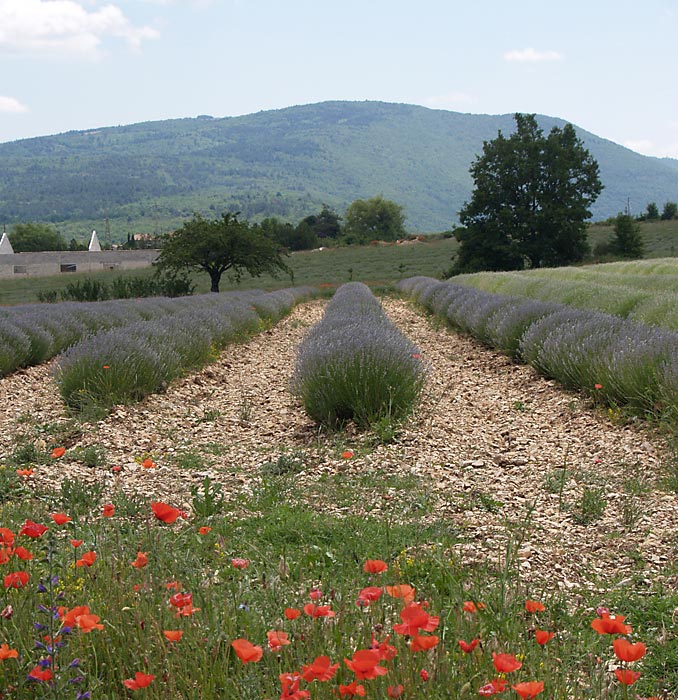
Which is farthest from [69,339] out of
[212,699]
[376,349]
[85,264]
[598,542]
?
[85,264]

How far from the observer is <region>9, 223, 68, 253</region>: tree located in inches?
3935

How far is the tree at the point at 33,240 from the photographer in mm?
99938

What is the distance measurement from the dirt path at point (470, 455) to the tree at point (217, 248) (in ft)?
61.9

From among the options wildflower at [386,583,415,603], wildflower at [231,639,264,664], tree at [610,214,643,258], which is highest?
tree at [610,214,643,258]

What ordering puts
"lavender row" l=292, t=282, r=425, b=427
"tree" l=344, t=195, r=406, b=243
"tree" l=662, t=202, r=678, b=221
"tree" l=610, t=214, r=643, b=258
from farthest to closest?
"tree" l=344, t=195, r=406, b=243 < "tree" l=662, t=202, r=678, b=221 < "tree" l=610, t=214, r=643, b=258 < "lavender row" l=292, t=282, r=425, b=427

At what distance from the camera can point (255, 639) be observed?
192 cm

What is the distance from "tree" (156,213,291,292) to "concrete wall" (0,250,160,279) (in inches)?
1150

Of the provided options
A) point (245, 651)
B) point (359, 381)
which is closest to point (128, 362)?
point (359, 381)

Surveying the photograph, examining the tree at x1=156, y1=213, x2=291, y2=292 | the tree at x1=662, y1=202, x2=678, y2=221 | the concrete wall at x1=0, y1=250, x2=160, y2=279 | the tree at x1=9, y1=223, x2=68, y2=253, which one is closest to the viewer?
the tree at x1=156, y1=213, x2=291, y2=292

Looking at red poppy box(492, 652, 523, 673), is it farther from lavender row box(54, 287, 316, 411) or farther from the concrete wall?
the concrete wall

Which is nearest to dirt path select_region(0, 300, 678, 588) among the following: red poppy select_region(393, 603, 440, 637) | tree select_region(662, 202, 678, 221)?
red poppy select_region(393, 603, 440, 637)

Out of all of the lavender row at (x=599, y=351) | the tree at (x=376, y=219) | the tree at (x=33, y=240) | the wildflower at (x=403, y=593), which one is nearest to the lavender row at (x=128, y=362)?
the lavender row at (x=599, y=351)

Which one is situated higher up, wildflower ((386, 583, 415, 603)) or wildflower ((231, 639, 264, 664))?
wildflower ((231, 639, 264, 664))

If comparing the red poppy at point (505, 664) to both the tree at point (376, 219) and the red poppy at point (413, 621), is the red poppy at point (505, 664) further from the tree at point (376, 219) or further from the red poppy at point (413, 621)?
the tree at point (376, 219)
